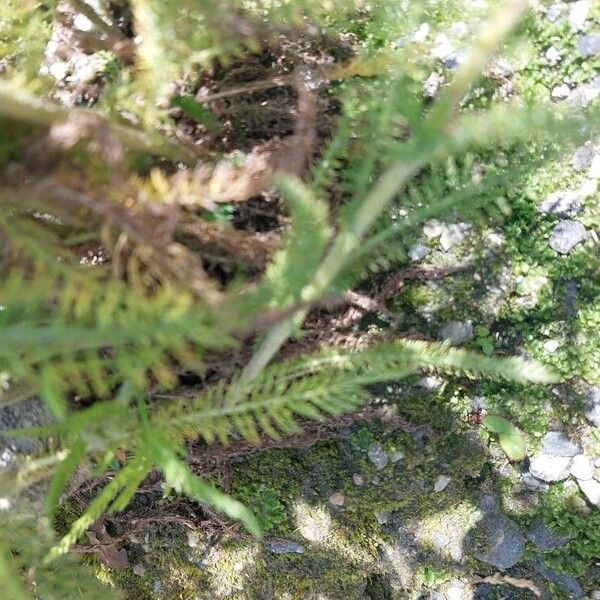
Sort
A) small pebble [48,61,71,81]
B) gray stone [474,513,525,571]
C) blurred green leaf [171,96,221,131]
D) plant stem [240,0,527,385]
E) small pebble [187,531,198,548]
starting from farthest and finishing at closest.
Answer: small pebble [187,531,198,548] < gray stone [474,513,525,571] < small pebble [48,61,71,81] < blurred green leaf [171,96,221,131] < plant stem [240,0,527,385]

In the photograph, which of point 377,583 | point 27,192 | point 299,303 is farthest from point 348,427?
point 27,192

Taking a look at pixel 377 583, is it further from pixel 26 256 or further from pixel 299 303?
pixel 26 256

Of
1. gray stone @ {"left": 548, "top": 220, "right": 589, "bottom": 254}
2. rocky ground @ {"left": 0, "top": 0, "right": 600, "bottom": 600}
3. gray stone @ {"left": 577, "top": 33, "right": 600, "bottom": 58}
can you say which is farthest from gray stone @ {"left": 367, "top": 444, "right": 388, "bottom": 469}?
gray stone @ {"left": 577, "top": 33, "right": 600, "bottom": 58}

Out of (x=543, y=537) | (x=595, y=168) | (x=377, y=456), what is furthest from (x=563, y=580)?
(x=595, y=168)

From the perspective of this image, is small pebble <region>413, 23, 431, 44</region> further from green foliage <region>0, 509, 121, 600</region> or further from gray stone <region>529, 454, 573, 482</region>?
green foliage <region>0, 509, 121, 600</region>

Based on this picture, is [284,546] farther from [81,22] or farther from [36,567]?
[81,22]

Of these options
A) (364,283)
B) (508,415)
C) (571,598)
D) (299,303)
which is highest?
(299,303)

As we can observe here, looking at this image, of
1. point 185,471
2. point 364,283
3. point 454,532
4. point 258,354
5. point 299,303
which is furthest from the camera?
point 454,532
